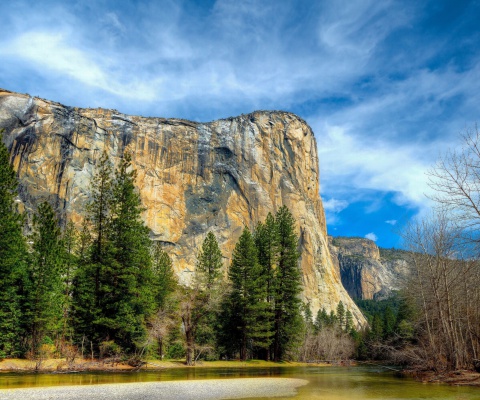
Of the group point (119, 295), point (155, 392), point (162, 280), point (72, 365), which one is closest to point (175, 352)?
point (162, 280)

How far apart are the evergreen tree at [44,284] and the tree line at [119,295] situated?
0.08m

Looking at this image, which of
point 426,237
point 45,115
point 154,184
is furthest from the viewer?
point 154,184

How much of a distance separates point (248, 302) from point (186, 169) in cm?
8269

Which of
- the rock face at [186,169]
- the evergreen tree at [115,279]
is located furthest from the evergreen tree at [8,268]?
the rock face at [186,169]

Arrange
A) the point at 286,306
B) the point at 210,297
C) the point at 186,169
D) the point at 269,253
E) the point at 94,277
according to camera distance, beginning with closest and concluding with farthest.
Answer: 1. the point at 94,277
2. the point at 210,297
3. the point at 286,306
4. the point at 269,253
5. the point at 186,169

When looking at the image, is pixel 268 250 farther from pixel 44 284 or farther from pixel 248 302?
pixel 44 284

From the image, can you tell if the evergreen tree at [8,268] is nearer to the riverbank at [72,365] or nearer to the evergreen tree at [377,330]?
the riverbank at [72,365]

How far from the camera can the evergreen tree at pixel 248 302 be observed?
46594mm

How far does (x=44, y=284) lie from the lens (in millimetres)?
32344

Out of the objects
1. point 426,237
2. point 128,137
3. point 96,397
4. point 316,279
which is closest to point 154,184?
point 128,137

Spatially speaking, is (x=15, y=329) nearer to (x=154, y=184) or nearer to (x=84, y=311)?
(x=84, y=311)

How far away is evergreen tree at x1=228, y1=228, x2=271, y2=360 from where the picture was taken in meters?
46.6

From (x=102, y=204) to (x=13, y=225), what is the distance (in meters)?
10.6

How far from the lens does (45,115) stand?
10956 cm
